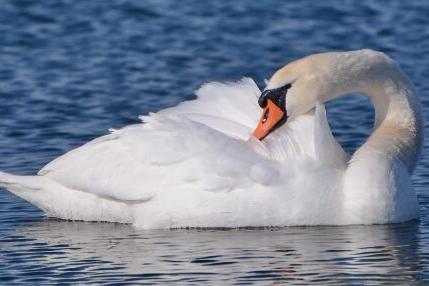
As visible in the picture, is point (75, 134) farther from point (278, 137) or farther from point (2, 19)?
point (2, 19)

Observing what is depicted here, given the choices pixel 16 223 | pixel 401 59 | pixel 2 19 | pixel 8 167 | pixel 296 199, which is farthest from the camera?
pixel 2 19

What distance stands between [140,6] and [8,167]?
9.35 metres

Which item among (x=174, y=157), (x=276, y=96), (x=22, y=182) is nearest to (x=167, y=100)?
(x=22, y=182)

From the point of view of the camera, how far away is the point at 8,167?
45.2ft

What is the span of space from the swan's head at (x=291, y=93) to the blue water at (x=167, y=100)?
922mm

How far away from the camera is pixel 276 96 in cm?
1180

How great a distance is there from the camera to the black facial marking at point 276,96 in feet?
38.6

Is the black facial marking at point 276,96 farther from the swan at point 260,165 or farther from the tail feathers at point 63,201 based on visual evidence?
the tail feathers at point 63,201

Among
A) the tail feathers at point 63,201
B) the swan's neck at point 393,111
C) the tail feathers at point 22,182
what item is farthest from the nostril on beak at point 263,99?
the tail feathers at point 22,182

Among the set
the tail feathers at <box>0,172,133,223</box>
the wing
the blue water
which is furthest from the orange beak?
the tail feathers at <box>0,172,133,223</box>

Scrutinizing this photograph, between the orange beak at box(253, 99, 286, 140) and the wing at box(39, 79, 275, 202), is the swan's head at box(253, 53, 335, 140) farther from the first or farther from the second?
the wing at box(39, 79, 275, 202)

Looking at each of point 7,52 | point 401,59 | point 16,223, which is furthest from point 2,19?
point 16,223

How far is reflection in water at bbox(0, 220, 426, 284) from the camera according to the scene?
10156mm

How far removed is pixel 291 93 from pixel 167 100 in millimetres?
5667
